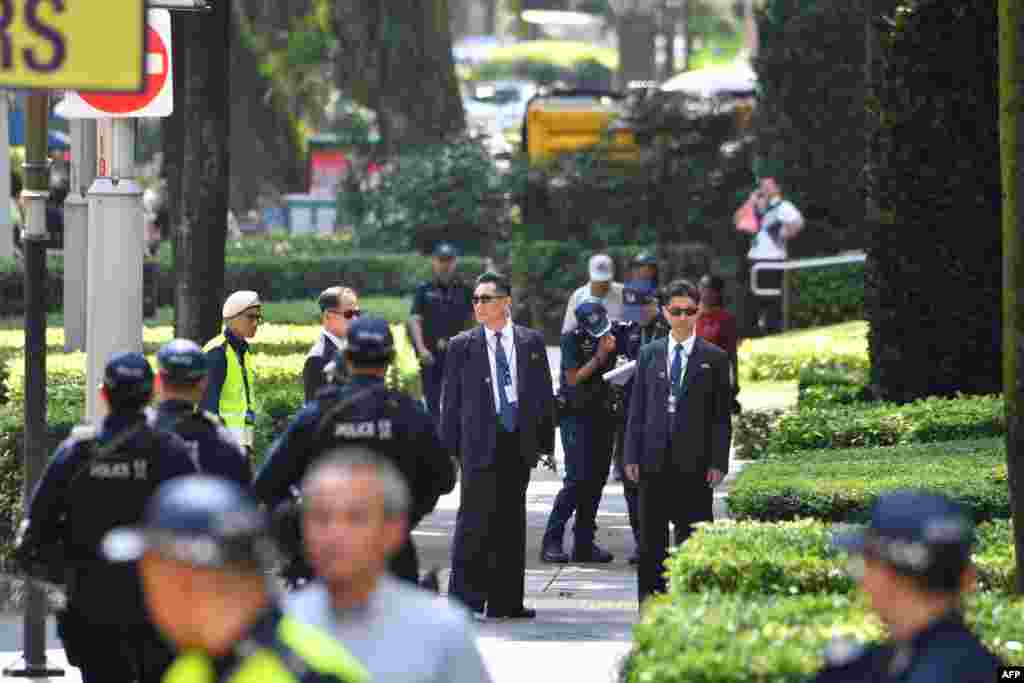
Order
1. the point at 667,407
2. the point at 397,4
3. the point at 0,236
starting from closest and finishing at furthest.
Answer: the point at 667,407, the point at 0,236, the point at 397,4

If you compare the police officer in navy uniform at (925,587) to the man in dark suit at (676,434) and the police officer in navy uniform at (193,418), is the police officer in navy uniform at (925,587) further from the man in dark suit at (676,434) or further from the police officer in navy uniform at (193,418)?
the man in dark suit at (676,434)

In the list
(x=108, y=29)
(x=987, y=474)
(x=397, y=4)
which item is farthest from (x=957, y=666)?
(x=397, y=4)

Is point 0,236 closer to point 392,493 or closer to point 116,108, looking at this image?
point 116,108

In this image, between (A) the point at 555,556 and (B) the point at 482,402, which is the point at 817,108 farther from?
(B) the point at 482,402

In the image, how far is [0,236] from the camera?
25516 mm

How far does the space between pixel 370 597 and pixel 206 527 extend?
669 millimetres

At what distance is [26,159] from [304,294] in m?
20.5

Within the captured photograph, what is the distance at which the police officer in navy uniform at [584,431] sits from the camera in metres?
13.8

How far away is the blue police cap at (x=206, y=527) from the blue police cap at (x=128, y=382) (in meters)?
3.38

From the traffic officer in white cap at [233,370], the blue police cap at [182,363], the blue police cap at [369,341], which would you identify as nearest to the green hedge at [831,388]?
the traffic officer in white cap at [233,370]

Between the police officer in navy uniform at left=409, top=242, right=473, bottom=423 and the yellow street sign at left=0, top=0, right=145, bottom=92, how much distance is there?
10.8 metres

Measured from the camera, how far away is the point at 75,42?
7.79 m

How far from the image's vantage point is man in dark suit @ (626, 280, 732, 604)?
11453 mm

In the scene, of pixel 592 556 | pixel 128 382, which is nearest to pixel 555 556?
pixel 592 556
